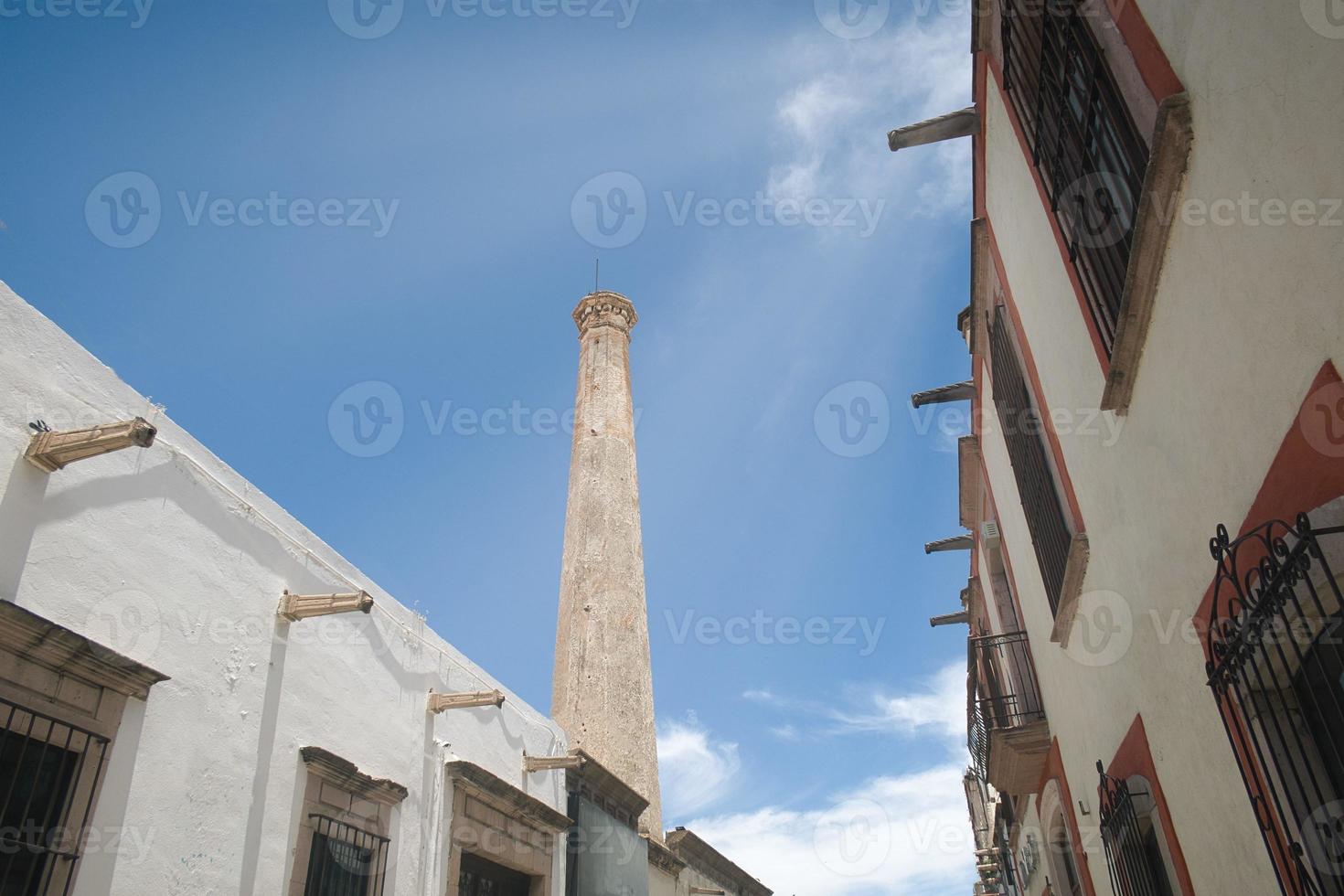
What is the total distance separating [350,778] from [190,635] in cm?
162

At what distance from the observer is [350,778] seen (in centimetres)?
590

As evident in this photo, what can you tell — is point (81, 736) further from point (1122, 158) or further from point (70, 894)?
point (1122, 158)

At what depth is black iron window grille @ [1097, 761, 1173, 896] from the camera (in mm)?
4977

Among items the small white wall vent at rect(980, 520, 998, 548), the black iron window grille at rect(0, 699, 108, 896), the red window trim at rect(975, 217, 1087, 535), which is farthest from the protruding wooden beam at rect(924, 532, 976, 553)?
the black iron window grille at rect(0, 699, 108, 896)

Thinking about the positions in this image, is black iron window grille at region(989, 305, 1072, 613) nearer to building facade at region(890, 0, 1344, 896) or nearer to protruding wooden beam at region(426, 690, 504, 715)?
building facade at region(890, 0, 1344, 896)

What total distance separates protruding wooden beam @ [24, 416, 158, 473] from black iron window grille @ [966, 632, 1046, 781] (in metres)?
6.95

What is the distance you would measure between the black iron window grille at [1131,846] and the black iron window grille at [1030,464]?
1.38 meters

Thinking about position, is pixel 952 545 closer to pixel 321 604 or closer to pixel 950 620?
pixel 950 620

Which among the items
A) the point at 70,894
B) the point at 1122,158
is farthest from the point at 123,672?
the point at 1122,158

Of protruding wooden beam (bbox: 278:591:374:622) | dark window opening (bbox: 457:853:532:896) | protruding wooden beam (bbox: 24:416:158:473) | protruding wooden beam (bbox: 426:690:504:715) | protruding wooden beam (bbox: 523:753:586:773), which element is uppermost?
protruding wooden beam (bbox: 24:416:158:473)

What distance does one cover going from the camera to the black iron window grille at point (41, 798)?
368cm

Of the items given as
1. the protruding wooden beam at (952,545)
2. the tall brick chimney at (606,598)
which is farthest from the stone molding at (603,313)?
the protruding wooden beam at (952,545)

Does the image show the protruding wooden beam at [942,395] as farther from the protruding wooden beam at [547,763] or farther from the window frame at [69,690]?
the window frame at [69,690]

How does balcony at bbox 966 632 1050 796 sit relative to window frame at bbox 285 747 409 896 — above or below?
above
